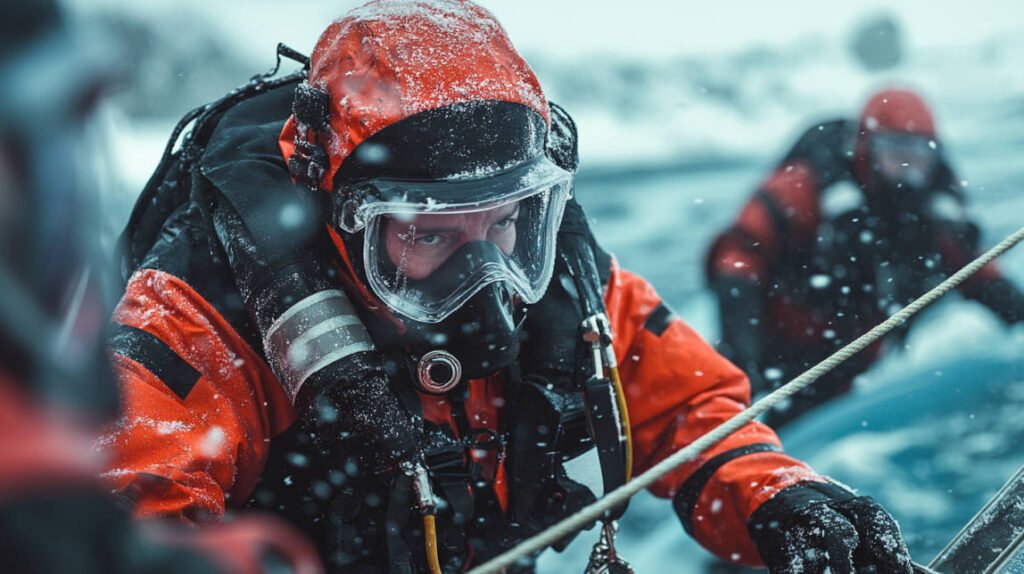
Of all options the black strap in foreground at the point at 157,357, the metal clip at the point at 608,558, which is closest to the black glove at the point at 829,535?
the metal clip at the point at 608,558

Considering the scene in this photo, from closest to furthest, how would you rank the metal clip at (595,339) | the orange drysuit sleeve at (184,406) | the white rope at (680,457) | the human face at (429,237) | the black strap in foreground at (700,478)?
the white rope at (680,457)
the orange drysuit sleeve at (184,406)
the human face at (429,237)
the metal clip at (595,339)
the black strap in foreground at (700,478)

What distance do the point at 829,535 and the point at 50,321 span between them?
4.53ft

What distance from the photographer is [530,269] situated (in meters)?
1.79

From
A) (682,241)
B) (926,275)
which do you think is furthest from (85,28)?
(682,241)

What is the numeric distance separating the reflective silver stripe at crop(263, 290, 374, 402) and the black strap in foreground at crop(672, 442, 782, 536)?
0.76 m

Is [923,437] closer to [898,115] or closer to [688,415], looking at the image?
[898,115]

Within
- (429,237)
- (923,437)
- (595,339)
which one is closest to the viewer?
(429,237)

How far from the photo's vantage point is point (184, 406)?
1533 millimetres

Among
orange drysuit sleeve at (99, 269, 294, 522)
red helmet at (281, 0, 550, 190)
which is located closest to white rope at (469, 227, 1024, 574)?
orange drysuit sleeve at (99, 269, 294, 522)

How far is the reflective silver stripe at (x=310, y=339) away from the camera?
152 centimetres

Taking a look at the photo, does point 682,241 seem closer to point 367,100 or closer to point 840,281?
point 840,281

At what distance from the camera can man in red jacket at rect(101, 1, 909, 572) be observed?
5.06ft

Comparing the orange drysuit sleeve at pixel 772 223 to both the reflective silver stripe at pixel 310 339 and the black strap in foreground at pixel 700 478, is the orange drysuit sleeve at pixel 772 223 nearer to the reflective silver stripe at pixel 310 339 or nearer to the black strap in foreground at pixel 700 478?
the black strap in foreground at pixel 700 478

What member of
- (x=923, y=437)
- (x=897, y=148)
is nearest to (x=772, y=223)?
(x=897, y=148)
